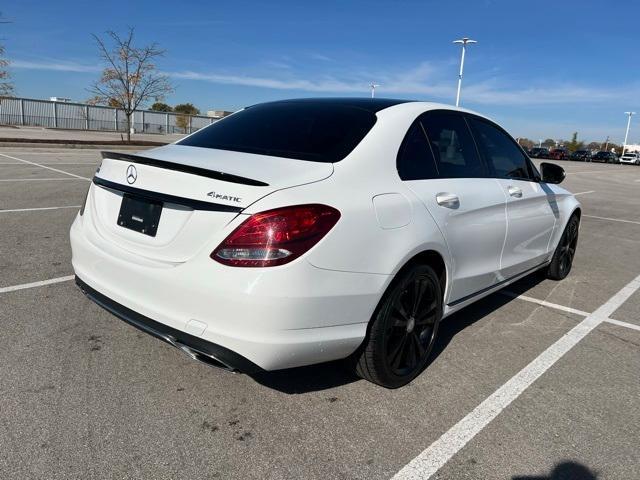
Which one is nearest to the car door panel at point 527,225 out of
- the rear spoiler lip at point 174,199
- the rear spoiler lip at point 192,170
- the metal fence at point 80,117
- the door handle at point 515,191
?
the door handle at point 515,191

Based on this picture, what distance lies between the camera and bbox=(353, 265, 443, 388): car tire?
9.26ft

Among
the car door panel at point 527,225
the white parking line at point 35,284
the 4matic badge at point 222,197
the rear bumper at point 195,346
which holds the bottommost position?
the white parking line at point 35,284

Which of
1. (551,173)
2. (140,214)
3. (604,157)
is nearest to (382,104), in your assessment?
(140,214)

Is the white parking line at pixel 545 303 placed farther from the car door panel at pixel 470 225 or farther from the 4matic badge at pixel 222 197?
the 4matic badge at pixel 222 197

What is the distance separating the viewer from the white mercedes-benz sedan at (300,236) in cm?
237

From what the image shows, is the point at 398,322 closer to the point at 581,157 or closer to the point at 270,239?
the point at 270,239

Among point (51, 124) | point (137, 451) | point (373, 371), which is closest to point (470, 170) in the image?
point (373, 371)

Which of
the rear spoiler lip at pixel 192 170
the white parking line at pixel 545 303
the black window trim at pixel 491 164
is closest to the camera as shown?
the rear spoiler lip at pixel 192 170

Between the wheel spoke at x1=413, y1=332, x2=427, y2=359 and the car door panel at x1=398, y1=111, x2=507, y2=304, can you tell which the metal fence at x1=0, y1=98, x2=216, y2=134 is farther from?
the wheel spoke at x1=413, y1=332, x2=427, y2=359

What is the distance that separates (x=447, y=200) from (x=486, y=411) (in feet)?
4.04

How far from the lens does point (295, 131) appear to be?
3.23 metres

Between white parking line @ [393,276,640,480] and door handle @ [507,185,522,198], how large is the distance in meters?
1.15

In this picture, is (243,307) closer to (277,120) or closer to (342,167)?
(342,167)

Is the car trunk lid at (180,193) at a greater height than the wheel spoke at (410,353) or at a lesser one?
greater
